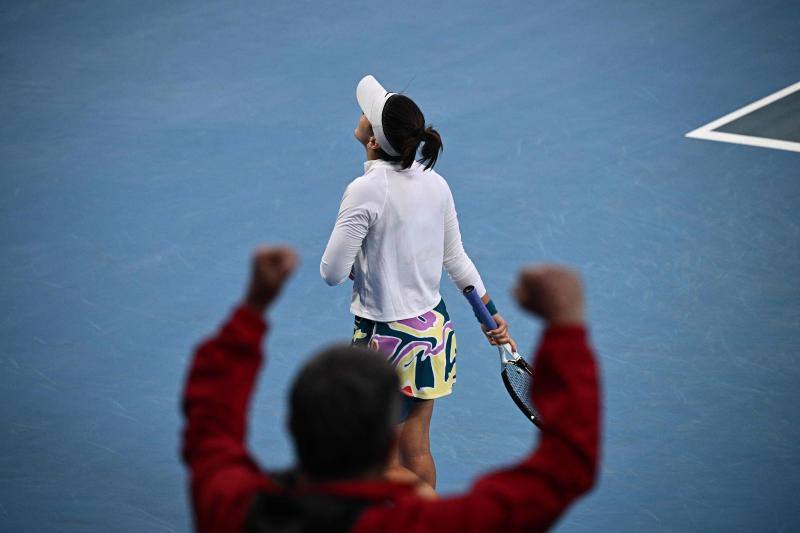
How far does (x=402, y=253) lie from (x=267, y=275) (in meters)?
2.21

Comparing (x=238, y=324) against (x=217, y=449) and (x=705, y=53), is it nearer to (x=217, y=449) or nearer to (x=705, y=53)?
(x=217, y=449)

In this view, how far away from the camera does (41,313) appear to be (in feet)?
20.8

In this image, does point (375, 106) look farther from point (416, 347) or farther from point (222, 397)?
point (222, 397)

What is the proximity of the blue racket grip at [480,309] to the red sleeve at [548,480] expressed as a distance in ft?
8.72

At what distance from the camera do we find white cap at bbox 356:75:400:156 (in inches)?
159

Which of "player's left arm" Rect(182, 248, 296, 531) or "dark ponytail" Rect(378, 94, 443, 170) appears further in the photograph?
"dark ponytail" Rect(378, 94, 443, 170)

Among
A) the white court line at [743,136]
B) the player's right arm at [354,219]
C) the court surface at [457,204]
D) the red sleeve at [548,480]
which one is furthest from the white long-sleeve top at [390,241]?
the white court line at [743,136]

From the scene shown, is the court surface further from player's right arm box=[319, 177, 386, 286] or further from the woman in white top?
player's right arm box=[319, 177, 386, 286]

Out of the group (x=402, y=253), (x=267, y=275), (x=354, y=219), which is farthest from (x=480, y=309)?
(x=267, y=275)

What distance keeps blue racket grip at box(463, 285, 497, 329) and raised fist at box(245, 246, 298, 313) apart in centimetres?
250

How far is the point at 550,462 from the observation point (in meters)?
1.66

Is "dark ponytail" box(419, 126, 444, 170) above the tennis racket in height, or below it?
above

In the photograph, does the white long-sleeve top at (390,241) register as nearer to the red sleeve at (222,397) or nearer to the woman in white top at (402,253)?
the woman in white top at (402,253)

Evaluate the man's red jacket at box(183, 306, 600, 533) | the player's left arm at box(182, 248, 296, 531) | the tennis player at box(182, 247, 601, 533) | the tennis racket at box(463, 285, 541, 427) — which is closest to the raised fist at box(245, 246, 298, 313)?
the player's left arm at box(182, 248, 296, 531)
